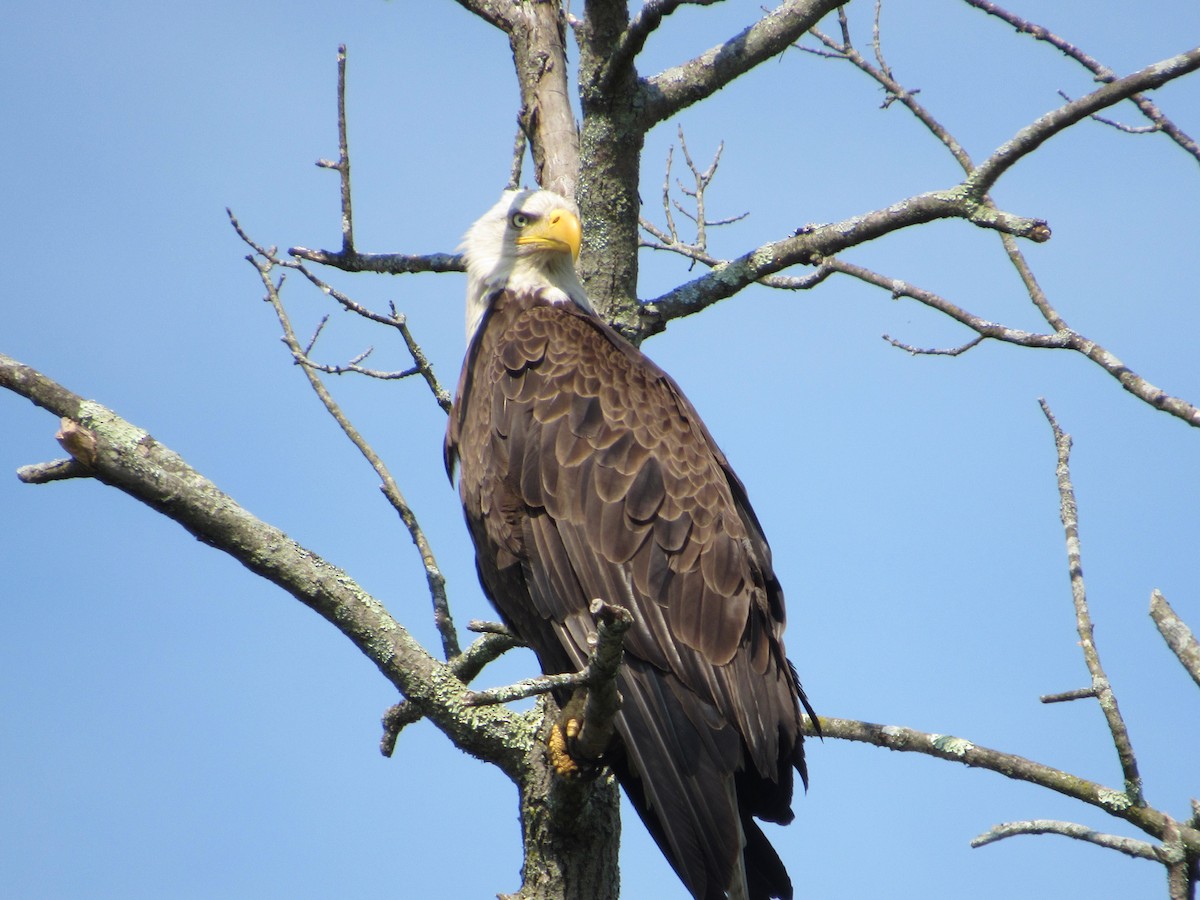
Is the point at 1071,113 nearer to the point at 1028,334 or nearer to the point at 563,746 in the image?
the point at 1028,334

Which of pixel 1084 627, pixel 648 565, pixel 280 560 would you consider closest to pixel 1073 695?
pixel 1084 627

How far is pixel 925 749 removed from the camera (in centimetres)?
367

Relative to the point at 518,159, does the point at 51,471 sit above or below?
below

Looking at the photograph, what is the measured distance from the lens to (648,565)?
3.75 metres

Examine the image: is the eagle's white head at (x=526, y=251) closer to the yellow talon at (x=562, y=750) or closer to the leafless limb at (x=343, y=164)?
the leafless limb at (x=343, y=164)

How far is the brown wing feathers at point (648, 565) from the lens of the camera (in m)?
3.47

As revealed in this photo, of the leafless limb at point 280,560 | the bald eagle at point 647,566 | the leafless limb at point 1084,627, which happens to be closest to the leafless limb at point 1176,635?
the leafless limb at point 1084,627

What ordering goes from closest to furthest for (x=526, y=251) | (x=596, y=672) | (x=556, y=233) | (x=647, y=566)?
(x=596, y=672) → (x=647, y=566) → (x=556, y=233) → (x=526, y=251)

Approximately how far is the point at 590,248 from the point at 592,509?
104 cm

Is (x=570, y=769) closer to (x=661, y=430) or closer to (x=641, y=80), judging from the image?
(x=661, y=430)

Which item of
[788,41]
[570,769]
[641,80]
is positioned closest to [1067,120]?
[788,41]

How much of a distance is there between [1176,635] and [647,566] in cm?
153

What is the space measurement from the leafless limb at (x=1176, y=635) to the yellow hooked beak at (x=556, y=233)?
2.23 m

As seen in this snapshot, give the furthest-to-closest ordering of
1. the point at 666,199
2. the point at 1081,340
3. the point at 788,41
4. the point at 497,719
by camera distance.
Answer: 1. the point at 666,199
2. the point at 788,41
3. the point at 1081,340
4. the point at 497,719
